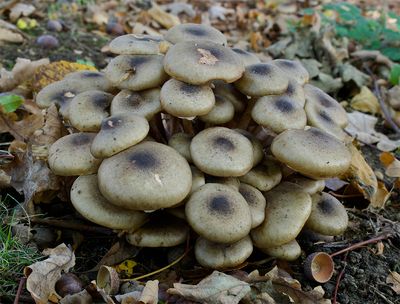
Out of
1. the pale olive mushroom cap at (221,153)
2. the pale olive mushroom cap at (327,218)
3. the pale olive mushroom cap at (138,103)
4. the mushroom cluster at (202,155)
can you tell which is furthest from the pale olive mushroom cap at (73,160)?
the pale olive mushroom cap at (327,218)

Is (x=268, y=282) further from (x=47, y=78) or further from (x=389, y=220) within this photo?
(x=47, y=78)

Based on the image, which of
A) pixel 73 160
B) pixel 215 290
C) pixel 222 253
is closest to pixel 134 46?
pixel 73 160

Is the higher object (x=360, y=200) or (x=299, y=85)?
(x=299, y=85)

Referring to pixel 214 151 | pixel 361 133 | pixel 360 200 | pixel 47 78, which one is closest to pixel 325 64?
pixel 361 133

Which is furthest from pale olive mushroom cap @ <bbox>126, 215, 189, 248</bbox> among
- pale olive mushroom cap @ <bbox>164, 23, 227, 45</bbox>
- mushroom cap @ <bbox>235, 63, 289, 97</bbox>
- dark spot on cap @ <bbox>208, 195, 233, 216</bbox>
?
pale olive mushroom cap @ <bbox>164, 23, 227, 45</bbox>

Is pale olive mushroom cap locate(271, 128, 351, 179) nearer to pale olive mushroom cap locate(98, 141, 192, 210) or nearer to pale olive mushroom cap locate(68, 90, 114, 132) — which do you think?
pale olive mushroom cap locate(98, 141, 192, 210)

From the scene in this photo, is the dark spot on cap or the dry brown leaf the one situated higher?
the dark spot on cap

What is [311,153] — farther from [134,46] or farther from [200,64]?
[134,46]
